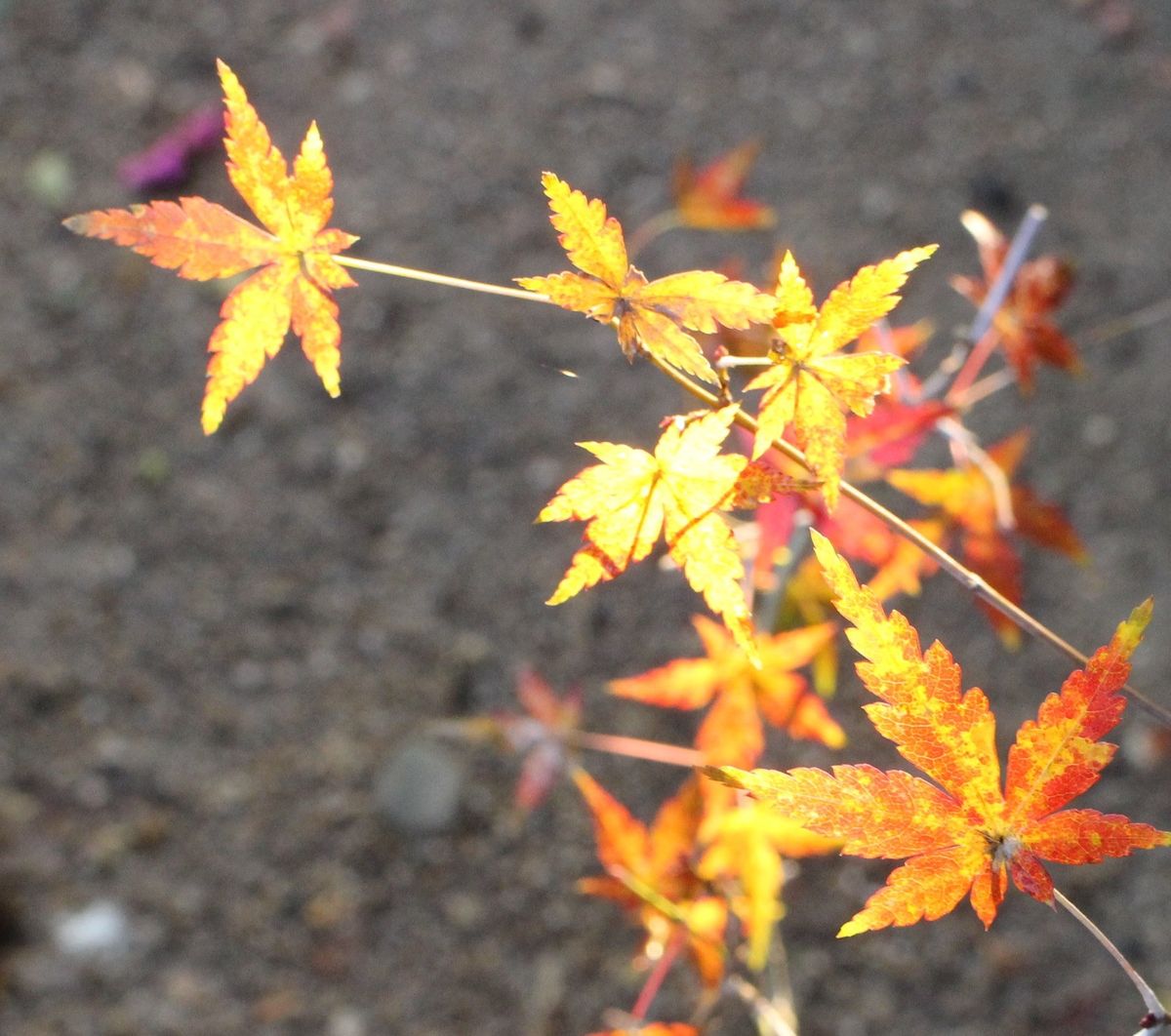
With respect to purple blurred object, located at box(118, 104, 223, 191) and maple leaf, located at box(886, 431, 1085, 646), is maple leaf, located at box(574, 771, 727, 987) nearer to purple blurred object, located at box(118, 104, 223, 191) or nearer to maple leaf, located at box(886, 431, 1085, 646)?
maple leaf, located at box(886, 431, 1085, 646)

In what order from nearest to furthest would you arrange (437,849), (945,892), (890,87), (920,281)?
1. (945,892)
2. (437,849)
3. (920,281)
4. (890,87)

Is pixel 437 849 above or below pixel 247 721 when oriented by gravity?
below

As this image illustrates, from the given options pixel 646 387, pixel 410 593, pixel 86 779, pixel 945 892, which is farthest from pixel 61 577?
pixel 945 892

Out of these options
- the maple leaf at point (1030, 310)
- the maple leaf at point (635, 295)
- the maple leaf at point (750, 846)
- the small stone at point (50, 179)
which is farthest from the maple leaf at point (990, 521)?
the small stone at point (50, 179)

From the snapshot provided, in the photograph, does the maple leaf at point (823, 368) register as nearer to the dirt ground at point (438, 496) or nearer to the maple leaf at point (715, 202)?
the maple leaf at point (715, 202)

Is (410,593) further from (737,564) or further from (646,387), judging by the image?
(737,564)

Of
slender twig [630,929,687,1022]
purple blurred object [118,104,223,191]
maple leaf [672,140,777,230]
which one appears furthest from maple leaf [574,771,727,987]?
purple blurred object [118,104,223,191]
